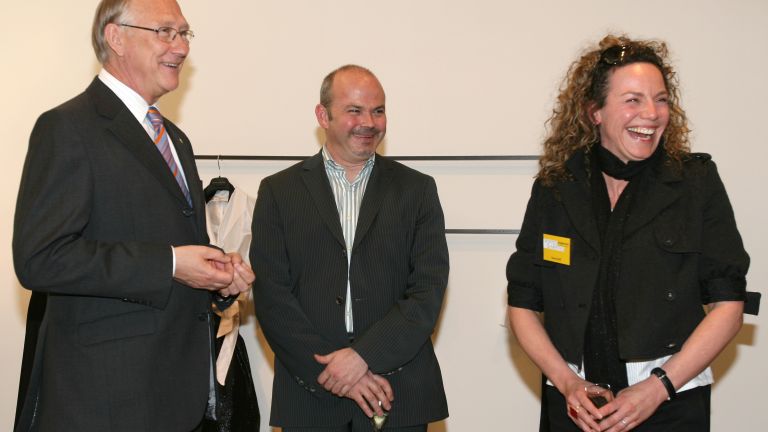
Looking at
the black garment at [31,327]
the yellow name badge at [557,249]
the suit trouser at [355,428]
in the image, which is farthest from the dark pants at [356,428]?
the black garment at [31,327]

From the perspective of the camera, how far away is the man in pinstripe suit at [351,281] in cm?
259

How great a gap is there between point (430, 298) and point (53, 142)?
1327mm

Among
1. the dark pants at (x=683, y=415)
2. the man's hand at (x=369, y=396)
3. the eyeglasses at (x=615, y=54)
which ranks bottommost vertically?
the man's hand at (x=369, y=396)

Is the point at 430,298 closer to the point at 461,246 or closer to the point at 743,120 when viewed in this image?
the point at 461,246

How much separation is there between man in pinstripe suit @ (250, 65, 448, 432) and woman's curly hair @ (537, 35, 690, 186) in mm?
589

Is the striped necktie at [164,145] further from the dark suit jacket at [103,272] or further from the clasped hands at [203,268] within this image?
the clasped hands at [203,268]

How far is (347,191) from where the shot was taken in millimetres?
2879

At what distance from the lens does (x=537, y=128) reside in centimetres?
384

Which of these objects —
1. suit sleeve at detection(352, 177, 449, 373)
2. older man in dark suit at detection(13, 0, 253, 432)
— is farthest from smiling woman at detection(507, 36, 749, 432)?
older man in dark suit at detection(13, 0, 253, 432)

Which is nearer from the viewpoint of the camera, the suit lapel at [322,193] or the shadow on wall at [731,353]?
the suit lapel at [322,193]

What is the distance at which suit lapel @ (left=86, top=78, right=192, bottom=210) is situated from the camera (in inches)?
80.2

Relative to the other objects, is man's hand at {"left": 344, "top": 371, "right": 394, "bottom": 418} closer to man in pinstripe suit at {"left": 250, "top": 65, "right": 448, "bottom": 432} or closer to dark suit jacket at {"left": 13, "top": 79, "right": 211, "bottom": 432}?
man in pinstripe suit at {"left": 250, "top": 65, "right": 448, "bottom": 432}

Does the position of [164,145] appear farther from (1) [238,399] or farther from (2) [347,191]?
(1) [238,399]

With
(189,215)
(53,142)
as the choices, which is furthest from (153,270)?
(53,142)
